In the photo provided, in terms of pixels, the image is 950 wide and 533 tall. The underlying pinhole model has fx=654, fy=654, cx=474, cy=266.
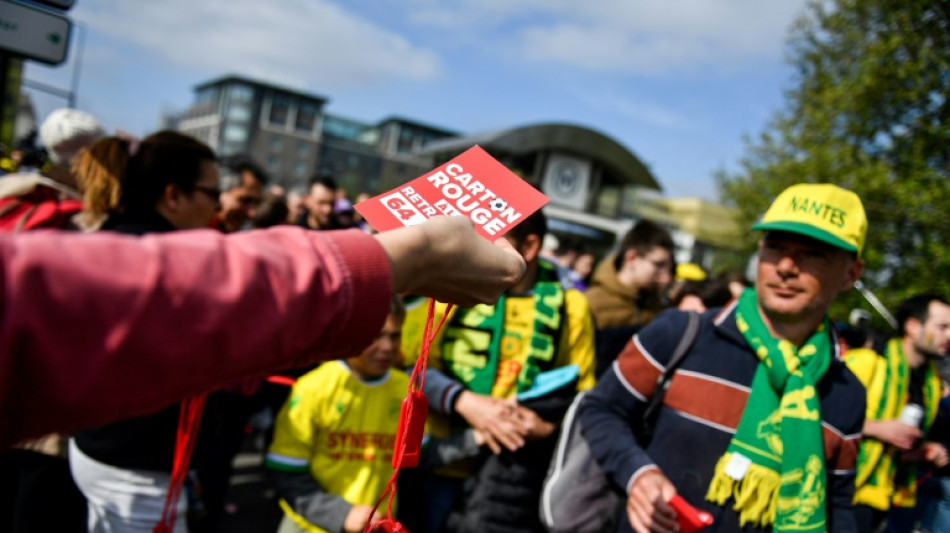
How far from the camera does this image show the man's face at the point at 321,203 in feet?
20.8

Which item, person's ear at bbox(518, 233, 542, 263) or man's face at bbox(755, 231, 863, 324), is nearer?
man's face at bbox(755, 231, 863, 324)

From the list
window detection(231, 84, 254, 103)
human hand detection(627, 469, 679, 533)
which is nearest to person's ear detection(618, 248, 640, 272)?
human hand detection(627, 469, 679, 533)

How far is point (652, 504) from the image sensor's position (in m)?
1.92

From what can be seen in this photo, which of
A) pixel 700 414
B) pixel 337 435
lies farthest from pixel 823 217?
pixel 337 435

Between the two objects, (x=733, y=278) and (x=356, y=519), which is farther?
(x=733, y=278)

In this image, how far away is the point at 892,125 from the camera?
9422 millimetres

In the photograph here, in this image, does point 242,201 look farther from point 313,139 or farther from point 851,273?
point 313,139

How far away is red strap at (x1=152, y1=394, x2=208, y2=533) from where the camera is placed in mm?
2055

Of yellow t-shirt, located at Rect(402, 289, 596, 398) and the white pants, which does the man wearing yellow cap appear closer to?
yellow t-shirt, located at Rect(402, 289, 596, 398)

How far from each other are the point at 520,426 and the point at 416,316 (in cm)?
66

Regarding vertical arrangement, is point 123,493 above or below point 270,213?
below

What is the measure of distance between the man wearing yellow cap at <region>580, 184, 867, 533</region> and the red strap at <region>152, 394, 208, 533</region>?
4.24 ft

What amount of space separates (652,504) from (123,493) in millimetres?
1676

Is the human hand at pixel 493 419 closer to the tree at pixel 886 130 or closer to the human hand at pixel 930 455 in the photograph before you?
the human hand at pixel 930 455
